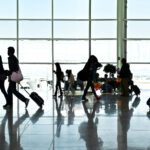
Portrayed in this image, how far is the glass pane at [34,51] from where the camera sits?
20.9 m

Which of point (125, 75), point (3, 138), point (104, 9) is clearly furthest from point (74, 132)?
point (104, 9)

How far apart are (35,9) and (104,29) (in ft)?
12.9

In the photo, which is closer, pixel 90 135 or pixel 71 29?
pixel 90 135

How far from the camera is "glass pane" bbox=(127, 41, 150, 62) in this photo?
2062cm

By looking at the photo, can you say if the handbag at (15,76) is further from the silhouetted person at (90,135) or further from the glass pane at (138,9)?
the glass pane at (138,9)

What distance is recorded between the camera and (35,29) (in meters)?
20.8

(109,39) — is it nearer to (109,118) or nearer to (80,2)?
(80,2)

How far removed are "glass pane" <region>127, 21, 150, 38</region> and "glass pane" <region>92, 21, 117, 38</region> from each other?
98 cm

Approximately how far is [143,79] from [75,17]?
17.2 ft

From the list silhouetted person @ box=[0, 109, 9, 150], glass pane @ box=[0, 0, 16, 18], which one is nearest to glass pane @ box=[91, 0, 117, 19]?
glass pane @ box=[0, 0, 16, 18]

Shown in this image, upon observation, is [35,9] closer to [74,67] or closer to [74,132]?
[74,67]

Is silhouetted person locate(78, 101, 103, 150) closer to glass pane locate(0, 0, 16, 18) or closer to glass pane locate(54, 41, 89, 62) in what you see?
glass pane locate(54, 41, 89, 62)

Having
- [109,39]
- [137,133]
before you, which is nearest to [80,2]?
[109,39]

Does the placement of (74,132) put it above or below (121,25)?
below
